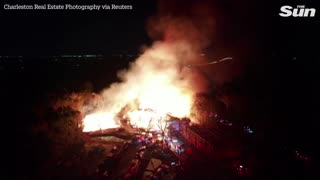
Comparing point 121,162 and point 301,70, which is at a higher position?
point 301,70

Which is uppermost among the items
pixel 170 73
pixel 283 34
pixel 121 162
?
pixel 283 34

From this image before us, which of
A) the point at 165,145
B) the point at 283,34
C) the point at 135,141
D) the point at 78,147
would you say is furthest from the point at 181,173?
the point at 283,34

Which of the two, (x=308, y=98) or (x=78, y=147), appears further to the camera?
(x=308, y=98)

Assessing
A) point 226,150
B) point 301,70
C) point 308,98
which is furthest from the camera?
point 301,70

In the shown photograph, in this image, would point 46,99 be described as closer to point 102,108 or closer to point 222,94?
point 102,108

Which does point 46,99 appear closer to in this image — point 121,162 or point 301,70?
point 121,162

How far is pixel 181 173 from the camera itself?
447 inches

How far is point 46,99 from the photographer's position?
17.8 m

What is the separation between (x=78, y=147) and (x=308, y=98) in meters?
15.2

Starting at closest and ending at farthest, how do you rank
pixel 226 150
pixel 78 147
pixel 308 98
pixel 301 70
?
1. pixel 226 150
2. pixel 78 147
3. pixel 308 98
4. pixel 301 70

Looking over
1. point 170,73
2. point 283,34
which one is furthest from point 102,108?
point 283,34

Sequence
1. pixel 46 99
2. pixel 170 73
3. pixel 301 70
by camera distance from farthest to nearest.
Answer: pixel 301 70
pixel 170 73
pixel 46 99

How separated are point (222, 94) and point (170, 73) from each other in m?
4.19

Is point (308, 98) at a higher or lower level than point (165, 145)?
higher
